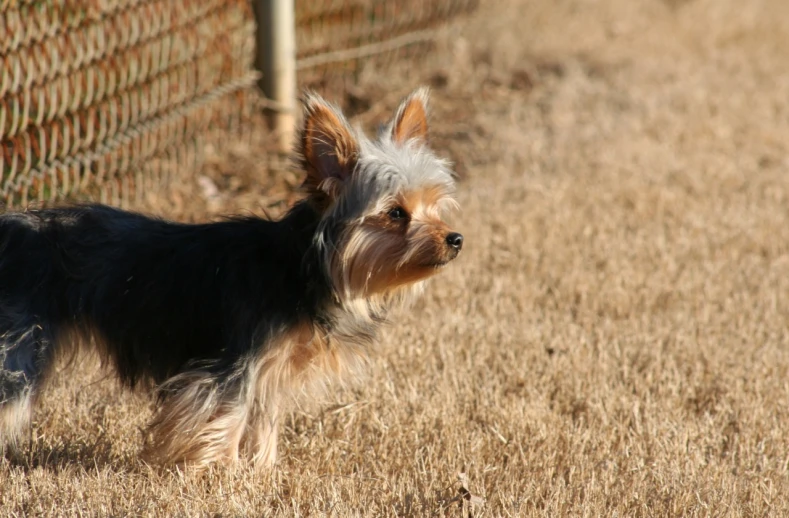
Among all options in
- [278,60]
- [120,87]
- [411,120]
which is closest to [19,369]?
[411,120]

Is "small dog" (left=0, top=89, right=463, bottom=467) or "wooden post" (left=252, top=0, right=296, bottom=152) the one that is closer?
"small dog" (left=0, top=89, right=463, bottom=467)

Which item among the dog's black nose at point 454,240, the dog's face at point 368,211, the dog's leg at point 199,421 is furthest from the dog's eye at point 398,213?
the dog's leg at point 199,421

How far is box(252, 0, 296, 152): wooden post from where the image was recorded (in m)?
7.30

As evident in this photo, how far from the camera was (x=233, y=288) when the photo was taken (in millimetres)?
3723

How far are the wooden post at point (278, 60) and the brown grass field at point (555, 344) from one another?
1.40 feet

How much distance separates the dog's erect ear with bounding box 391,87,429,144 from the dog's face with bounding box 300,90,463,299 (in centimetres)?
22

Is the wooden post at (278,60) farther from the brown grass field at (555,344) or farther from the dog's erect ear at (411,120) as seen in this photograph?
the dog's erect ear at (411,120)

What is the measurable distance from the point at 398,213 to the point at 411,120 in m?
0.48

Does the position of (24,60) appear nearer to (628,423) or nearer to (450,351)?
(450,351)

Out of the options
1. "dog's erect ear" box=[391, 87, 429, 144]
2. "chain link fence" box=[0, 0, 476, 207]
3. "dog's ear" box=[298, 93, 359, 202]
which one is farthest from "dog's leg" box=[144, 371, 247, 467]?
"chain link fence" box=[0, 0, 476, 207]

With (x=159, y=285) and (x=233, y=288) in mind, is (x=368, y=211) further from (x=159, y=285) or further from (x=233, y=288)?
(x=159, y=285)

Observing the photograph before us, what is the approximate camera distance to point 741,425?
4383mm

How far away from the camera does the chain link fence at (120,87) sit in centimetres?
542

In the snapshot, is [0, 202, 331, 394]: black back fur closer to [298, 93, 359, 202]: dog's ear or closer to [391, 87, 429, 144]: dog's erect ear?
[298, 93, 359, 202]: dog's ear
